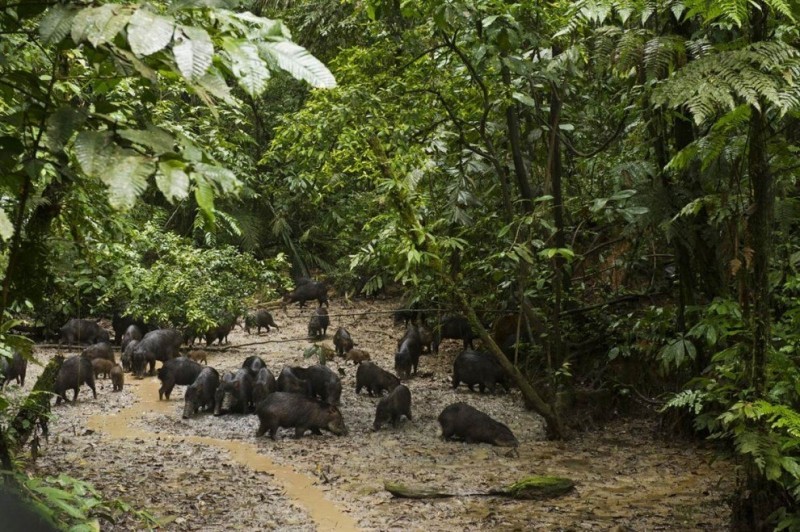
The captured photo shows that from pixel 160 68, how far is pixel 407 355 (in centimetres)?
851

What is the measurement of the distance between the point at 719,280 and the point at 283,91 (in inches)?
462

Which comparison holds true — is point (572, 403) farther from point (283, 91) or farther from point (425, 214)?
point (283, 91)

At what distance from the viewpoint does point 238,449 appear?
8.11m

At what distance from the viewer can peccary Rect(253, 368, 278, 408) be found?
30.5ft

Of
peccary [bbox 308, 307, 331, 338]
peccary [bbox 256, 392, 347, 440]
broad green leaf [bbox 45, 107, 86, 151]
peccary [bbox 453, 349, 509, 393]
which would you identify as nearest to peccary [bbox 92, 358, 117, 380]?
peccary [bbox 256, 392, 347, 440]

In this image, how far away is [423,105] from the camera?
26.3 ft

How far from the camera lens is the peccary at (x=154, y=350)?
11070mm

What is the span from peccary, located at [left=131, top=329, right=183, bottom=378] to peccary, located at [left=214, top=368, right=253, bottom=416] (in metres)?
2.13

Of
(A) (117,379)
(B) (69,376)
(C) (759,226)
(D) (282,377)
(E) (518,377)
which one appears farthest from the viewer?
(A) (117,379)

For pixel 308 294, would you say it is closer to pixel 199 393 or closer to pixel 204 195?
pixel 199 393

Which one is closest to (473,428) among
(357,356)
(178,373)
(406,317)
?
(357,356)

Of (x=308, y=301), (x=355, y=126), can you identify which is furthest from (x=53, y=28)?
(x=308, y=301)

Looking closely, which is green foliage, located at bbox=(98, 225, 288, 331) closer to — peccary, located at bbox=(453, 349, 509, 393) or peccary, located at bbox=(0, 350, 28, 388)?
peccary, located at bbox=(0, 350, 28, 388)

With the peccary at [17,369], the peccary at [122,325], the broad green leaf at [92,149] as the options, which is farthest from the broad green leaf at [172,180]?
the peccary at [122,325]
